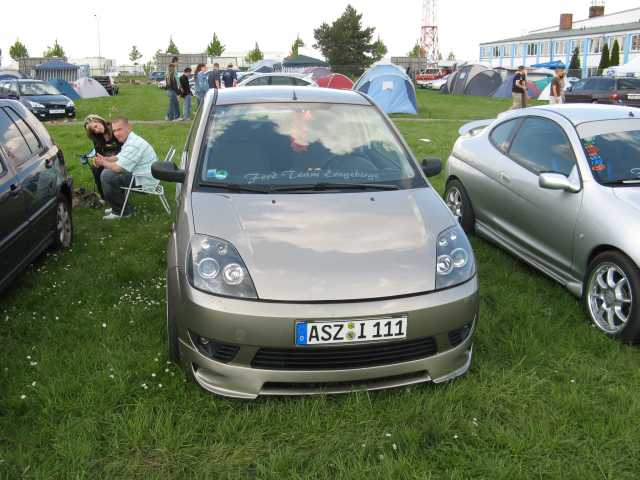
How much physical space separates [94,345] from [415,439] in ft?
6.86

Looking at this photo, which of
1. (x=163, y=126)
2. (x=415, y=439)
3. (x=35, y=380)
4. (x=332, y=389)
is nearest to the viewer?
(x=415, y=439)

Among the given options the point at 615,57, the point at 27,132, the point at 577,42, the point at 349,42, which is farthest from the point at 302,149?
the point at 349,42

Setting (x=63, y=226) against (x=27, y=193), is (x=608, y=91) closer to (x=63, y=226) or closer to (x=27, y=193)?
(x=63, y=226)

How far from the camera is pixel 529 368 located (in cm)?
359

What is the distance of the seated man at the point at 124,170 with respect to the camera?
6.77 m

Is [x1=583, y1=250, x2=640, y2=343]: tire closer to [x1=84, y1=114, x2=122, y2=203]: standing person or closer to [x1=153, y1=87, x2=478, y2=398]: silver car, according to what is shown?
[x1=153, y1=87, x2=478, y2=398]: silver car

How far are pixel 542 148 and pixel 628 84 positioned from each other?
66.1ft

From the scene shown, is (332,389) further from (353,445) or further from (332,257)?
(332,257)

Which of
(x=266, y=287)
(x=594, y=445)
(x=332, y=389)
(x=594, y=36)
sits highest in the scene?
(x=594, y=36)

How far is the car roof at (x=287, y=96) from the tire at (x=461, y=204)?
6.13 ft

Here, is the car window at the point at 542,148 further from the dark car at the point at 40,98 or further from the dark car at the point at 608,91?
the dark car at the point at 608,91

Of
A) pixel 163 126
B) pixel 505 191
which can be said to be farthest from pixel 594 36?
pixel 505 191

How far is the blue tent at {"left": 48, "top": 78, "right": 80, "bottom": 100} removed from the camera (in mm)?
28900

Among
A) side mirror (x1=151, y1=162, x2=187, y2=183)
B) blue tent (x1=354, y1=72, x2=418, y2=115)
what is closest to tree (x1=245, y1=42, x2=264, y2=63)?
blue tent (x1=354, y1=72, x2=418, y2=115)
